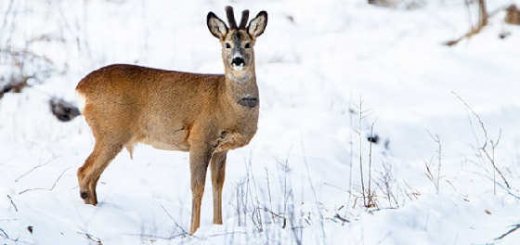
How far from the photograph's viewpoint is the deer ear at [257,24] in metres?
8.06

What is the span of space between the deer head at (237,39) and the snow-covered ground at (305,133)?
88 cm

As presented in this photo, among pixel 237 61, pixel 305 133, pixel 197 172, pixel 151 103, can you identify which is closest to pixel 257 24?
pixel 237 61

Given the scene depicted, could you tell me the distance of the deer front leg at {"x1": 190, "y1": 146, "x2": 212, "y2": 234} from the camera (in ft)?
26.2

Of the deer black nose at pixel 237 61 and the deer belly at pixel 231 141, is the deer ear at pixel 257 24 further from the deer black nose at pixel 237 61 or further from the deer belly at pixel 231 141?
the deer belly at pixel 231 141

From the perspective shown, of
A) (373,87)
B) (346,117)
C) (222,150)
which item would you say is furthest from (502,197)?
(373,87)

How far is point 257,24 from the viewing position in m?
8.12

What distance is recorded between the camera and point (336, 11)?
614 inches

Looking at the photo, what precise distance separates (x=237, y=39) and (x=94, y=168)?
155cm

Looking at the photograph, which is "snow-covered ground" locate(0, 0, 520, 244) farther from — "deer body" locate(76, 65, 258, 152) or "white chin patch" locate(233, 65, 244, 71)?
"white chin patch" locate(233, 65, 244, 71)

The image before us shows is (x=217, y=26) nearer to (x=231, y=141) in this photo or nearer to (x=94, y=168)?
(x=231, y=141)

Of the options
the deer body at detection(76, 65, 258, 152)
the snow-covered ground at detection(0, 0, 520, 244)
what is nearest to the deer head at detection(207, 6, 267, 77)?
the deer body at detection(76, 65, 258, 152)

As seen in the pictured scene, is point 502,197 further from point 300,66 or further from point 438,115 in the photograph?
point 300,66

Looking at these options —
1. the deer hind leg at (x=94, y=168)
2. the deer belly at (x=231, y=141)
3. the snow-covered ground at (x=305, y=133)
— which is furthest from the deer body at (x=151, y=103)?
the snow-covered ground at (x=305, y=133)

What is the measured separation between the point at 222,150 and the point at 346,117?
3.65 m
